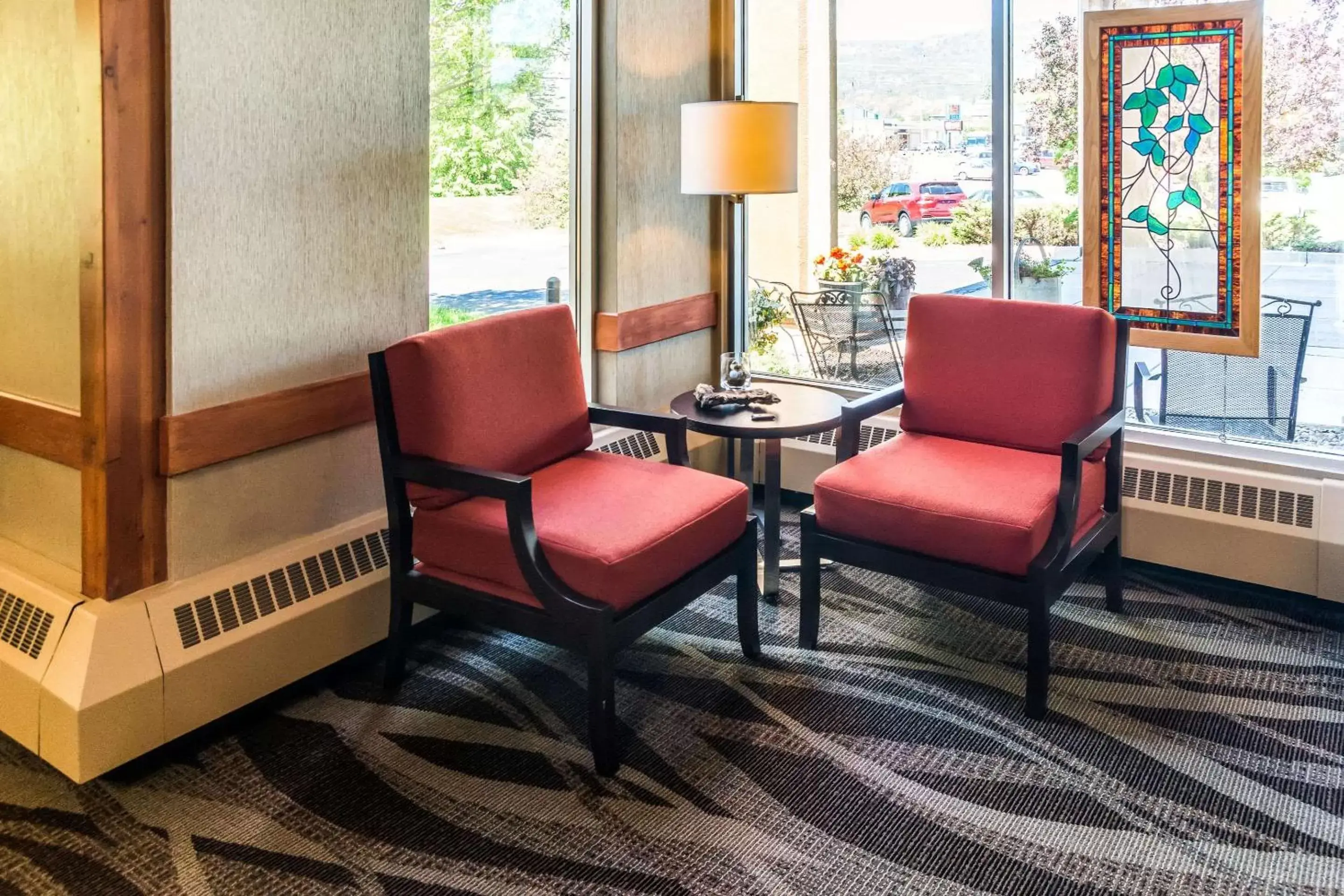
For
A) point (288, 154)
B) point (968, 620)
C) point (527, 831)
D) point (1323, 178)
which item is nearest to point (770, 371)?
point (968, 620)

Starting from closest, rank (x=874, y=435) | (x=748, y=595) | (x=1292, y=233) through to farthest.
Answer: (x=748, y=595) < (x=1292, y=233) < (x=874, y=435)

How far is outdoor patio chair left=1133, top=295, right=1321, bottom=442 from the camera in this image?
10.9ft

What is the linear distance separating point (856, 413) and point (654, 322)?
3.54 feet

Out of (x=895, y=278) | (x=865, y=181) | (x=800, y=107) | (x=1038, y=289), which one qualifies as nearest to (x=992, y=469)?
(x=1038, y=289)

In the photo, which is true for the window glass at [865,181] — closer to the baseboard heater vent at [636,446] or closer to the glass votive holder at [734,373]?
the baseboard heater vent at [636,446]

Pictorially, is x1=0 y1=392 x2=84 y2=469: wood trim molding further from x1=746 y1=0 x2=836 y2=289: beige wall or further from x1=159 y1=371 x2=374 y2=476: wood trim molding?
x1=746 y1=0 x2=836 y2=289: beige wall

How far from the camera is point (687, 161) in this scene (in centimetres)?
343

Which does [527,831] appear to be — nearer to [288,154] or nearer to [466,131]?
[288,154]

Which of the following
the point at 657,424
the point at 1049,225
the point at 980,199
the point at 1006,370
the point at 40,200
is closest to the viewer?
the point at 40,200

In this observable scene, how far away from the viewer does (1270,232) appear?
10.7 ft

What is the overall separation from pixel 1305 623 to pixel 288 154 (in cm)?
316

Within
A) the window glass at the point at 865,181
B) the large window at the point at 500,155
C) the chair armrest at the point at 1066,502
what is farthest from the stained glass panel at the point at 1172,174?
the large window at the point at 500,155

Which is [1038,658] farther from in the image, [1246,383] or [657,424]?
[1246,383]

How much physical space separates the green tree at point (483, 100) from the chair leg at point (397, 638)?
1227 millimetres
